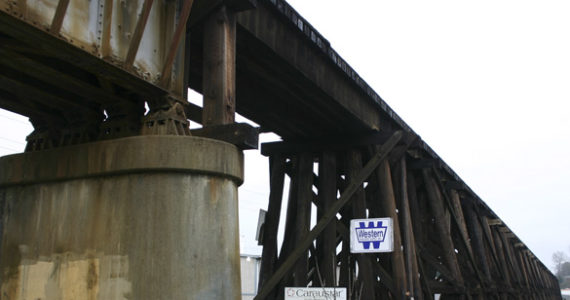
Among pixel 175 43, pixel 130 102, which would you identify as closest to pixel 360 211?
pixel 130 102

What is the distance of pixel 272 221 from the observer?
10.6m

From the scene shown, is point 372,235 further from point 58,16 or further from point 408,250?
point 58,16

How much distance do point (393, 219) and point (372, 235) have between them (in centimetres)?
305

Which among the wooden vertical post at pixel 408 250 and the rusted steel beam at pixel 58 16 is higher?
the rusted steel beam at pixel 58 16

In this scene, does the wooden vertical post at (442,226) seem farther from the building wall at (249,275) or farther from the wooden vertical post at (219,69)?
the building wall at (249,275)

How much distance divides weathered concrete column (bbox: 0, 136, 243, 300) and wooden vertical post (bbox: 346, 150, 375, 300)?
5486 mm

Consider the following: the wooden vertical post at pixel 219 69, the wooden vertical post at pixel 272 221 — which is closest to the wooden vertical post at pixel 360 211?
the wooden vertical post at pixel 272 221

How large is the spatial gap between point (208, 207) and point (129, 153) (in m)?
0.72

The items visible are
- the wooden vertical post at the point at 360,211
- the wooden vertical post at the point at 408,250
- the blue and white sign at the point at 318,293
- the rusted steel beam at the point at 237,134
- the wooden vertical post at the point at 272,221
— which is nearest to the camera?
the rusted steel beam at the point at 237,134

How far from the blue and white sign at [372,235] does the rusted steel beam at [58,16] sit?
14.6 ft

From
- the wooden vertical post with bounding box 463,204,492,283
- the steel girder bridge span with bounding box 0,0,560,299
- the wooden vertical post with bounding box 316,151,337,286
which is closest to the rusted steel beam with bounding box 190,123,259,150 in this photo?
the steel girder bridge span with bounding box 0,0,560,299

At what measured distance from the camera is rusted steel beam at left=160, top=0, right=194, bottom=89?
14.8 feet

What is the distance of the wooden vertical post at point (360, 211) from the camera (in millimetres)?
9609

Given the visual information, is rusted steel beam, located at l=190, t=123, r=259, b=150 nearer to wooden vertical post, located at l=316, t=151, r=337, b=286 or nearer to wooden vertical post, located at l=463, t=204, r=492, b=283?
wooden vertical post, located at l=316, t=151, r=337, b=286
